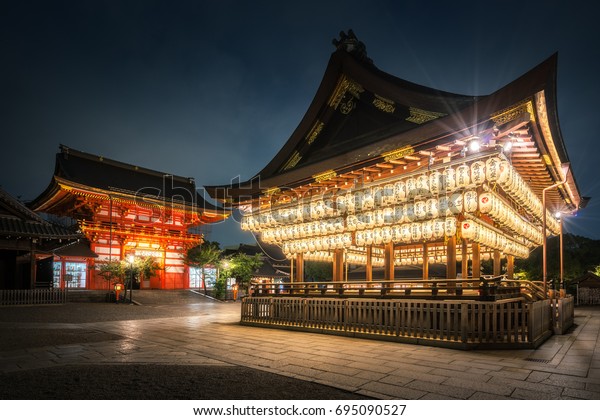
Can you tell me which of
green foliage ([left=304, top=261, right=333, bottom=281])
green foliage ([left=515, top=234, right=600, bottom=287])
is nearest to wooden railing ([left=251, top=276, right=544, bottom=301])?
green foliage ([left=515, top=234, right=600, bottom=287])

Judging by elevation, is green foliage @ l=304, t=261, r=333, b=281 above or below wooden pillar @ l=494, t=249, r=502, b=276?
below

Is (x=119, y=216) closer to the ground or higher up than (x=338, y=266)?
higher up

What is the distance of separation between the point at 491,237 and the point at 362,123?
6.00 meters

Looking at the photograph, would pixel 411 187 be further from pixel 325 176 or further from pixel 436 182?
pixel 325 176

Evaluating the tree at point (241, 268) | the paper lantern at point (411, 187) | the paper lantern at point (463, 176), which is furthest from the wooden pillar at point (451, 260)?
the tree at point (241, 268)

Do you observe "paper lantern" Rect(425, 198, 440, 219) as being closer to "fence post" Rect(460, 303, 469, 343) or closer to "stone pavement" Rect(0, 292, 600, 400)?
"fence post" Rect(460, 303, 469, 343)

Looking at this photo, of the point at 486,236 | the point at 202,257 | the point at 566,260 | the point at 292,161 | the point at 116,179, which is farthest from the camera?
the point at 116,179

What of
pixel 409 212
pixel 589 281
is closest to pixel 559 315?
pixel 409 212

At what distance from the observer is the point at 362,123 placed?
1426 centimetres

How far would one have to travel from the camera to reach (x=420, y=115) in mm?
11742

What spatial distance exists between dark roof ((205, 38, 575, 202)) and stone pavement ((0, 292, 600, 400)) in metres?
5.21

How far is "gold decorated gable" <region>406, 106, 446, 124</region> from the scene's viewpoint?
1124cm

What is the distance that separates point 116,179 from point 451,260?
1369 inches

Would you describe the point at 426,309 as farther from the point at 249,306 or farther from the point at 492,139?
the point at 249,306
